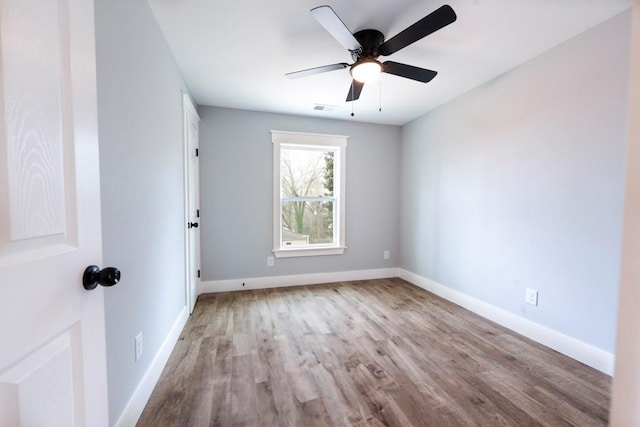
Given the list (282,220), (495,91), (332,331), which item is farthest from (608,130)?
(282,220)

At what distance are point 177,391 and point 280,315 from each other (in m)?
1.20

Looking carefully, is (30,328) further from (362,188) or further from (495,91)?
(362,188)

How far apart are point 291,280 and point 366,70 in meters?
2.73

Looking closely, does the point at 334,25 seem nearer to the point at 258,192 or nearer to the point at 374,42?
the point at 374,42

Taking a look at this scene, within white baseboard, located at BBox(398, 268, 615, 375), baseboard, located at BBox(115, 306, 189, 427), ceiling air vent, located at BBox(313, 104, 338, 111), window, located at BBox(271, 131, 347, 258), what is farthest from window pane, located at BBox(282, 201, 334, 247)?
baseboard, located at BBox(115, 306, 189, 427)

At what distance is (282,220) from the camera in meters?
3.66

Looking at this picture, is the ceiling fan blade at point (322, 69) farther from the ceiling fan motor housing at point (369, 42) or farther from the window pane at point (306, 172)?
the window pane at point (306, 172)

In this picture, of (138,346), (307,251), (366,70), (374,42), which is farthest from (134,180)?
(307,251)

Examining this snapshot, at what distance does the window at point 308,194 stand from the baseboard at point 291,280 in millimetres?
327

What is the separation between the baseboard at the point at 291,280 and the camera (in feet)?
11.0

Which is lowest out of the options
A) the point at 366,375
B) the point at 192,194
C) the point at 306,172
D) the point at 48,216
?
the point at 366,375

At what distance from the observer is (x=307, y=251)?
146 inches

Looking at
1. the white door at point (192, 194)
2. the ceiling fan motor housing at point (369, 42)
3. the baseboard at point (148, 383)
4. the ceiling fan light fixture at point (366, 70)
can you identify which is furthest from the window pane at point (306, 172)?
the baseboard at point (148, 383)

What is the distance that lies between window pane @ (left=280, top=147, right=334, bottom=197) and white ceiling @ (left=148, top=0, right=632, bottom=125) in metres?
0.90
